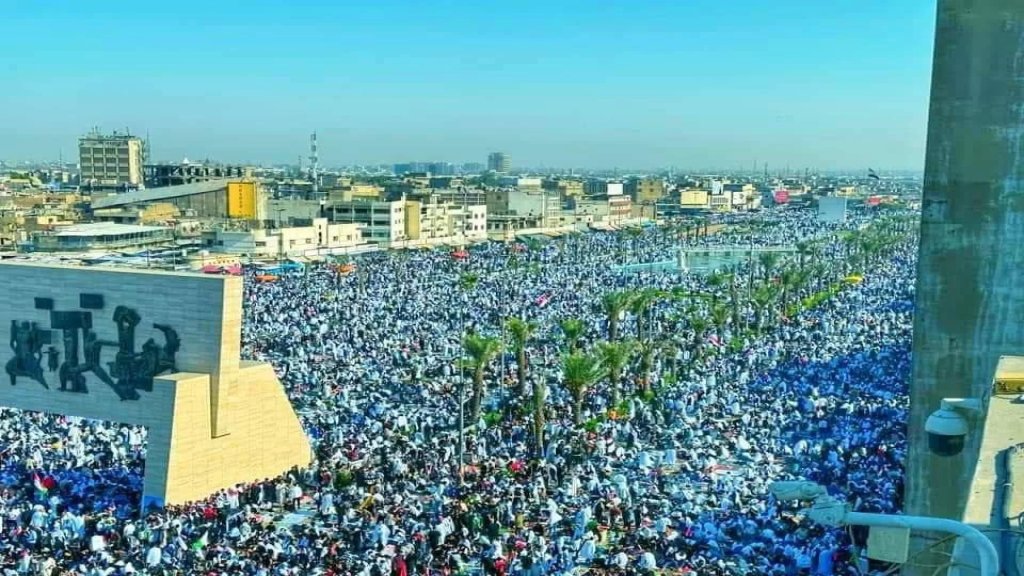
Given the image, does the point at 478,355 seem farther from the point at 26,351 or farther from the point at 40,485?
the point at 40,485

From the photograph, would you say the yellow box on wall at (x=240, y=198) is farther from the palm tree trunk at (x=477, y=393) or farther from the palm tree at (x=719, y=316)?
the palm tree trunk at (x=477, y=393)

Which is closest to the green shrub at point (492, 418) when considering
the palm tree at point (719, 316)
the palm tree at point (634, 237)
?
the palm tree at point (719, 316)

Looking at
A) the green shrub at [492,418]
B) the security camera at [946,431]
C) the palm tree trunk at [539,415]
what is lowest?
the green shrub at [492,418]

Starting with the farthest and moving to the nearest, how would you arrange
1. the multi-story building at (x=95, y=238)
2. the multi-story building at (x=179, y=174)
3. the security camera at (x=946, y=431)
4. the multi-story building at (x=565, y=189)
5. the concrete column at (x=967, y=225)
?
the multi-story building at (x=565, y=189) < the multi-story building at (x=179, y=174) < the multi-story building at (x=95, y=238) < the concrete column at (x=967, y=225) < the security camera at (x=946, y=431)

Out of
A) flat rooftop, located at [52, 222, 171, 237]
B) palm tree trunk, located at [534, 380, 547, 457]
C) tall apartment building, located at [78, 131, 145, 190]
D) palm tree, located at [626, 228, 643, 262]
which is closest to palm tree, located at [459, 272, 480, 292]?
flat rooftop, located at [52, 222, 171, 237]

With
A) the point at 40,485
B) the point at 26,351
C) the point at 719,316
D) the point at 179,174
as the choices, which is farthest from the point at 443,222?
the point at 40,485

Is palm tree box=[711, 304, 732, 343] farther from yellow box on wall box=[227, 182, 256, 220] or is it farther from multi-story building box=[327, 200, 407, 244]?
yellow box on wall box=[227, 182, 256, 220]
